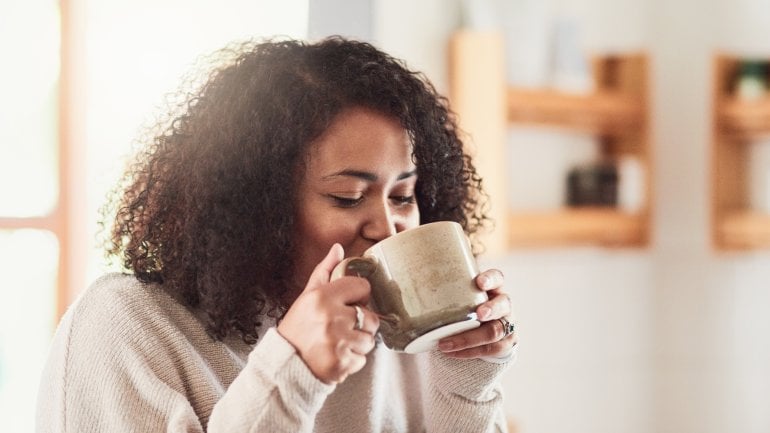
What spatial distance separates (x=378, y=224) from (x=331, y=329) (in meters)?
0.20

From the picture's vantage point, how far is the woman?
905 mm

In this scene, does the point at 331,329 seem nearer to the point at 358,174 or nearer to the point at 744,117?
the point at 358,174

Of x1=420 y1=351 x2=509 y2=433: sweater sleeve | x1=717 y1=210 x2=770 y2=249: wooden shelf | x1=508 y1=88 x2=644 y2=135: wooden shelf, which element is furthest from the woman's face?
x1=717 y1=210 x2=770 y2=249: wooden shelf

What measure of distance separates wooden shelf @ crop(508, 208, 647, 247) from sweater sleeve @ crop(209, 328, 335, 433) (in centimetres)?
143

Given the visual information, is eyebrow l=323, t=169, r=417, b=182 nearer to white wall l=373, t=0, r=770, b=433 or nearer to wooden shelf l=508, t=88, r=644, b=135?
wooden shelf l=508, t=88, r=644, b=135

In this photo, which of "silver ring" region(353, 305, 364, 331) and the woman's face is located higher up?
the woman's face

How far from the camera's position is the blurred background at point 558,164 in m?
1.60

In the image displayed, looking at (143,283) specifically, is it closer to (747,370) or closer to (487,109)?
(487,109)

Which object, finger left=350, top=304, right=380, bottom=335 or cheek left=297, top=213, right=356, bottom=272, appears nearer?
finger left=350, top=304, right=380, bottom=335

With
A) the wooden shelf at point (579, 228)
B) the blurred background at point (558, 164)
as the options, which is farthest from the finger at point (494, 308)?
the wooden shelf at point (579, 228)

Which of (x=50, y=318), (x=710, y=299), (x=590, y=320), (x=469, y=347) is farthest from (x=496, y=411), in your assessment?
(x=710, y=299)

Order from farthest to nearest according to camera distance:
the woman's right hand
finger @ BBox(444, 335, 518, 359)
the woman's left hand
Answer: finger @ BBox(444, 335, 518, 359) < the woman's left hand < the woman's right hand

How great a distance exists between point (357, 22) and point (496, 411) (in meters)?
0.98

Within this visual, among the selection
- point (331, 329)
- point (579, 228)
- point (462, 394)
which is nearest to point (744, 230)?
point (579, 228)
